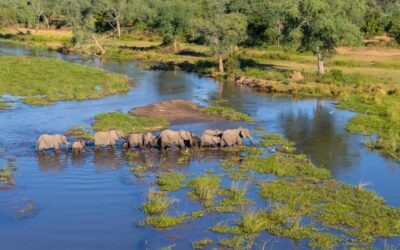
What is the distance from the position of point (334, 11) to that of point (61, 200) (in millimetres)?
34826

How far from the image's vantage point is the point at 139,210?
1877cm

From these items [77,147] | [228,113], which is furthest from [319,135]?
[77,147]

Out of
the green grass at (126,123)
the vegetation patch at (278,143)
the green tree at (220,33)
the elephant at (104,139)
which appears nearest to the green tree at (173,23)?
the green tree at (220,33)

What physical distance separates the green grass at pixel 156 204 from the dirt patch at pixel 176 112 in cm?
1326

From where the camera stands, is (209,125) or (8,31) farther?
(8,31)

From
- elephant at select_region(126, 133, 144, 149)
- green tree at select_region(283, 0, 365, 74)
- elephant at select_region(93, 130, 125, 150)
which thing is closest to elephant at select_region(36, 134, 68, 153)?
elephant at select_region(93, 130, 125, 150)

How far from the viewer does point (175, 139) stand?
84.1ft

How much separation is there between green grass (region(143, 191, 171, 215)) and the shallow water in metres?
0.33

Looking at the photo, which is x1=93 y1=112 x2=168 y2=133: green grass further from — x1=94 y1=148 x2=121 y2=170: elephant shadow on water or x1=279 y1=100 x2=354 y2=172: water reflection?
x1=279 y1=100 x2=354 y2=172: water reflection

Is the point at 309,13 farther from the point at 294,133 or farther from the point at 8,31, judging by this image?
the point at 8,31

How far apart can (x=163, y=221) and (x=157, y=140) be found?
8767 mm

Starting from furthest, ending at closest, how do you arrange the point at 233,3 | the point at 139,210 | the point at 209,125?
the point at 233,3 < the point at 209,125 < the point at 139,210

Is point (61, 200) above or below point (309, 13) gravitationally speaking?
below

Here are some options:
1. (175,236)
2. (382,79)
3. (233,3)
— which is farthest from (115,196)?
(233,3)
